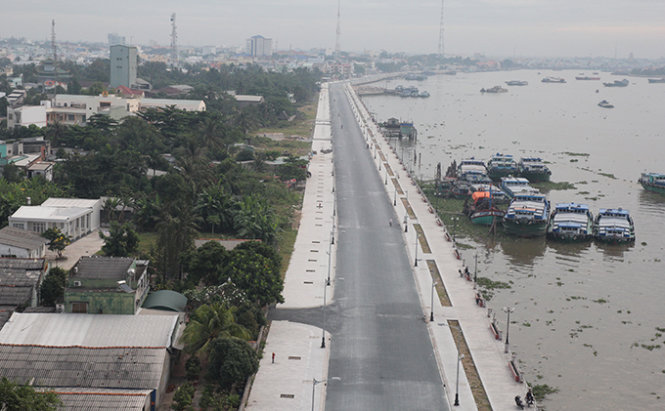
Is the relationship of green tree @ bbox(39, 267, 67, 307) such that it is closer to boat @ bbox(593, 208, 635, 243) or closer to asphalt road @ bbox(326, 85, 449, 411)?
asphalt road @ bbox(326, 85, 449, 411)

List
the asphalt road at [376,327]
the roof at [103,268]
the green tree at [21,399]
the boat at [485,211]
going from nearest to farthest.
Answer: the green tree at [21,399] → the asphalt road at [376,327] → the roof at [103,268] → the boat at [485,211]

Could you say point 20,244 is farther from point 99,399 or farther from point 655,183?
point 655,183

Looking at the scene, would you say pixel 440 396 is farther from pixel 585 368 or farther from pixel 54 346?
pixel 54 346

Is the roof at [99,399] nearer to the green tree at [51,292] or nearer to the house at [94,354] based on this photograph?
the house at [94,354]

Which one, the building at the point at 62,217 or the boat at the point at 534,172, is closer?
the building at the point at 62,217

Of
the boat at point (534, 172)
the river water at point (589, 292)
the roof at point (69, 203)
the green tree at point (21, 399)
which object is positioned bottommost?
the river water at point (589, 292)

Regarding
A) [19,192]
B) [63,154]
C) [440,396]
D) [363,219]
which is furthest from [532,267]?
[63,154]

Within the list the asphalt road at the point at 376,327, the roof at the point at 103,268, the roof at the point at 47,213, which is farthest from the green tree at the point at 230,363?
the roof at the point at 47,213
